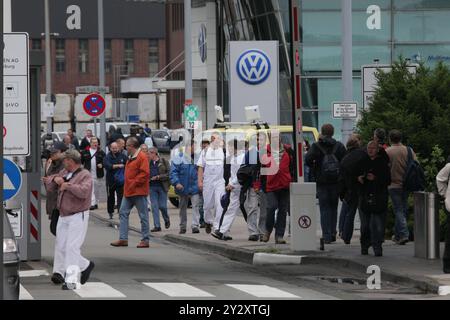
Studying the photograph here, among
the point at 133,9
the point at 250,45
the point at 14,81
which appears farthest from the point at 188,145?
the point at 133,9

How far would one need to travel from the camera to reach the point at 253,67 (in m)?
31.8

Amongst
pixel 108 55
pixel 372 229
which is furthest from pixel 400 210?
pixel 108 55

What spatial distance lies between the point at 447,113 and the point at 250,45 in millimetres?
9804

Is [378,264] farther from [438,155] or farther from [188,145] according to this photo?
[188,145]

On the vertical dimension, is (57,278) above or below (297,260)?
above

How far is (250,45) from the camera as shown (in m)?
31.9

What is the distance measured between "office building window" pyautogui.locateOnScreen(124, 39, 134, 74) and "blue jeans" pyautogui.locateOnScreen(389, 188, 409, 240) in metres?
93.3

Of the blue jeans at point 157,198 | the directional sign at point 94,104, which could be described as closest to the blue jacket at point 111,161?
the blue jeans at point 157,198

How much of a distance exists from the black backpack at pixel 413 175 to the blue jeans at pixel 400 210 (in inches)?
12.6

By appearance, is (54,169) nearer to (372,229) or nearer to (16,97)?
(16,97)

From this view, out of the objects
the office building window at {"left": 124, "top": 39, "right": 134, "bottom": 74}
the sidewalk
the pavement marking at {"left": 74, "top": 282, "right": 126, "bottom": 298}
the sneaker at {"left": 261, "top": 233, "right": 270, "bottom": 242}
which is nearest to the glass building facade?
the sidewalk

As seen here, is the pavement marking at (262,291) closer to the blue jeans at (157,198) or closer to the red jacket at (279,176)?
the red jacket at (279,176)

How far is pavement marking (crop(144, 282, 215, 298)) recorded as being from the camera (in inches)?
615

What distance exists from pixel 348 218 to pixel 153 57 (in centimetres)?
9513
